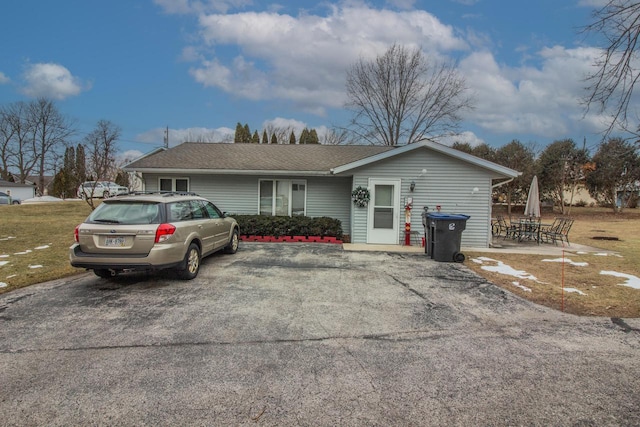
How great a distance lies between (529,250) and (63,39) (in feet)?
54.1

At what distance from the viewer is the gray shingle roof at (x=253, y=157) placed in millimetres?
13047

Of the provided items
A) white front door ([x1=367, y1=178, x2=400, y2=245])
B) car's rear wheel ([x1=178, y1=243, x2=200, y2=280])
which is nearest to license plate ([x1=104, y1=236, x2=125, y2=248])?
car's rear wheel ([x1=178, y1=243, x2=200, y2=280])

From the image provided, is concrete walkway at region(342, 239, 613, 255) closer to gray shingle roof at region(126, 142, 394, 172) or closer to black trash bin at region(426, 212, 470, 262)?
black trash bin at region(426, 212, 470, 262)

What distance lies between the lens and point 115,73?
15547 millimetres

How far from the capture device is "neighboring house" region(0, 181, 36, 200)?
42453 mm

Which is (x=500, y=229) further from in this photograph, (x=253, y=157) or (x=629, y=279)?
(x=253, y=157)

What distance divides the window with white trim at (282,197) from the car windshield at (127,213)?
7.61m

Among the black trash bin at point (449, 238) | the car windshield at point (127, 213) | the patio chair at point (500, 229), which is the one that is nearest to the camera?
the car windshield at point (127, 213)

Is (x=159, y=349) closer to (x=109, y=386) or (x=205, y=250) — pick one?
(x=109, y=386)

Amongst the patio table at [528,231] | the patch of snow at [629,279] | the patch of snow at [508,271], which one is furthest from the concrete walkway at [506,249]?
the patch of snow at [629,279]

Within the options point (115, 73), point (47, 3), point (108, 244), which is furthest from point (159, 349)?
point (115, 73)

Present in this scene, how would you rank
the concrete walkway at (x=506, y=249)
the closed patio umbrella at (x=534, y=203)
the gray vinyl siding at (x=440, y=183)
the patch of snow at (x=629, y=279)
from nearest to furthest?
the patch of snow at (x=629, y=279), the concrete walkway at (x=506, y=249), the gray vinyl siding at (x=440, y=183), the closed patio umbrella at (x=534, y=203)

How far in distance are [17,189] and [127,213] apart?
50.2 m

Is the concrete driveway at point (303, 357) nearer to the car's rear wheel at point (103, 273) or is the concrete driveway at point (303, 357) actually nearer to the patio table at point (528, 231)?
the car's rear wheel at point (103, 273)
